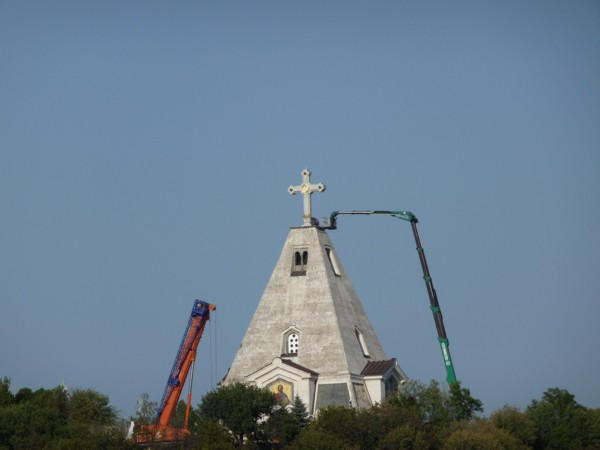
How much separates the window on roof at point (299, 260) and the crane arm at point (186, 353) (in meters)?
6.03

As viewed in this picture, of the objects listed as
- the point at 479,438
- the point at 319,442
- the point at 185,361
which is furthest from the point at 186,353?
the point at 479,438

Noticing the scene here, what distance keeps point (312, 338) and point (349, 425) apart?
1017cm

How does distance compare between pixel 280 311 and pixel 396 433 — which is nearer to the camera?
pixel 396 433

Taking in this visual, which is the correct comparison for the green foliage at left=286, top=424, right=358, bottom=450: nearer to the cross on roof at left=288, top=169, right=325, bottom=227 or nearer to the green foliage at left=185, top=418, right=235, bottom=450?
the green foliage at left=185, top=418, right=235, bottom=450

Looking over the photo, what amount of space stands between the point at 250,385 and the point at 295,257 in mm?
11223

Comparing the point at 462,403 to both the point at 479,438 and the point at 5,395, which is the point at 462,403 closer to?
the point at 479,438

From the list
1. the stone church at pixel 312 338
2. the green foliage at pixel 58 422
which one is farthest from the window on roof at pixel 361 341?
the green foliage at pixel 58 422

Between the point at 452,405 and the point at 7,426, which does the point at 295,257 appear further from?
the point at 7,426

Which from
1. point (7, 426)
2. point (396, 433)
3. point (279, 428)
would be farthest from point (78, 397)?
point (396, 433)

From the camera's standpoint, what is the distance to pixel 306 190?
10062 cm

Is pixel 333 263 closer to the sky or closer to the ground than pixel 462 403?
closer to the sky

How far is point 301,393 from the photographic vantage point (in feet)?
307

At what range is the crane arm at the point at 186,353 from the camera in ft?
318

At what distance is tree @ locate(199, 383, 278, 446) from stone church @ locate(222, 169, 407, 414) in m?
3.35
